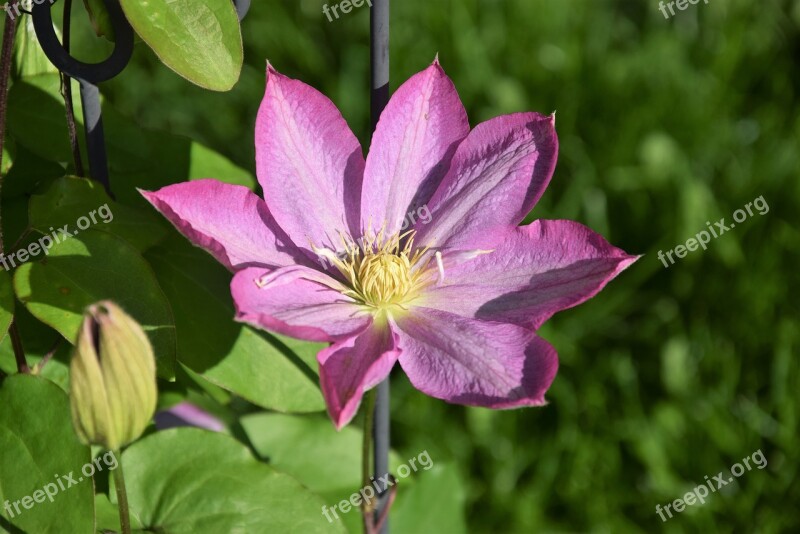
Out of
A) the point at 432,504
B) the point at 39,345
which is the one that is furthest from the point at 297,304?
the point at 432,504

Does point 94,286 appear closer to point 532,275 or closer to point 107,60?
point 107,60

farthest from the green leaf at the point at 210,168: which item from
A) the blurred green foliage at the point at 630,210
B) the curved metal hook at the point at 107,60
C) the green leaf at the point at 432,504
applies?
the blurred green foliage at the point at 630,210

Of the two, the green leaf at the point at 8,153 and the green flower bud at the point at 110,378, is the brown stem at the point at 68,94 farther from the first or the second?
the green flower bud at the point at 110,378

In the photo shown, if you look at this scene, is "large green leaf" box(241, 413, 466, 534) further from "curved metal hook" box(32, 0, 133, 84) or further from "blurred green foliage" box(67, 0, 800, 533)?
"blurred green foliage" box(67, 0, 800, 533)

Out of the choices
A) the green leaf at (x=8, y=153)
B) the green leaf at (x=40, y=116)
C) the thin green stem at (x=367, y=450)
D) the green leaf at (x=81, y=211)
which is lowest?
the thin green stem at (x=367, y=450)

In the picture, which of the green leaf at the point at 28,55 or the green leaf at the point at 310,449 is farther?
the green leaf at the point at 310,449

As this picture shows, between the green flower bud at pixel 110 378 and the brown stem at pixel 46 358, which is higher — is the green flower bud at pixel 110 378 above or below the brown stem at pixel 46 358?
below

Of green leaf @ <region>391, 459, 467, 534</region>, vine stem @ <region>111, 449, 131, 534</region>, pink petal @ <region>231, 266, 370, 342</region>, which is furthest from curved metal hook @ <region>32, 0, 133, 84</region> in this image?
green leaf @ <region>391, 459, 467, 534</region>
